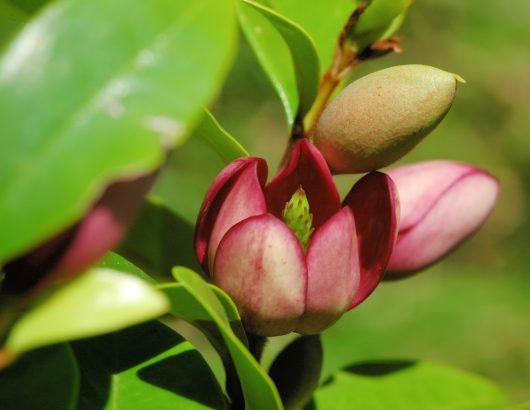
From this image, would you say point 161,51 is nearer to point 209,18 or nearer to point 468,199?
point 209,18

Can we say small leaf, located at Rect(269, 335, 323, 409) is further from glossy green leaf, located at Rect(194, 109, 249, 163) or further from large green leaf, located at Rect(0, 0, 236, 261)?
large green leaf, located at Rect(0, 0, 236, 261)

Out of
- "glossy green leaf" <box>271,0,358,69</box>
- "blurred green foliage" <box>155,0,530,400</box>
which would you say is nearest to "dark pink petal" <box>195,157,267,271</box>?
"glossy green leaf" <box>271,0,358,69</box>

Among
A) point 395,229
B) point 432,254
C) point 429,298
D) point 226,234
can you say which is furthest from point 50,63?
point 429,298

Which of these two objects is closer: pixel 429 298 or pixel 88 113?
pixel 88 113

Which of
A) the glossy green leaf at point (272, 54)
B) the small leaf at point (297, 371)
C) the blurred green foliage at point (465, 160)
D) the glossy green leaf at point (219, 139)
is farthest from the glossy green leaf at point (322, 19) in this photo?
the blurred green foliage at point (465, 160)

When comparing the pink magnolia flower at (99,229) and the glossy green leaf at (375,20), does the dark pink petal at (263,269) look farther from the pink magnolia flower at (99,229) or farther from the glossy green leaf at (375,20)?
the glossy green leaf at (375,20)

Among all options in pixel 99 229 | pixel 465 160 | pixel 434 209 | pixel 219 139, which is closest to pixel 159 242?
pixel 219 139
